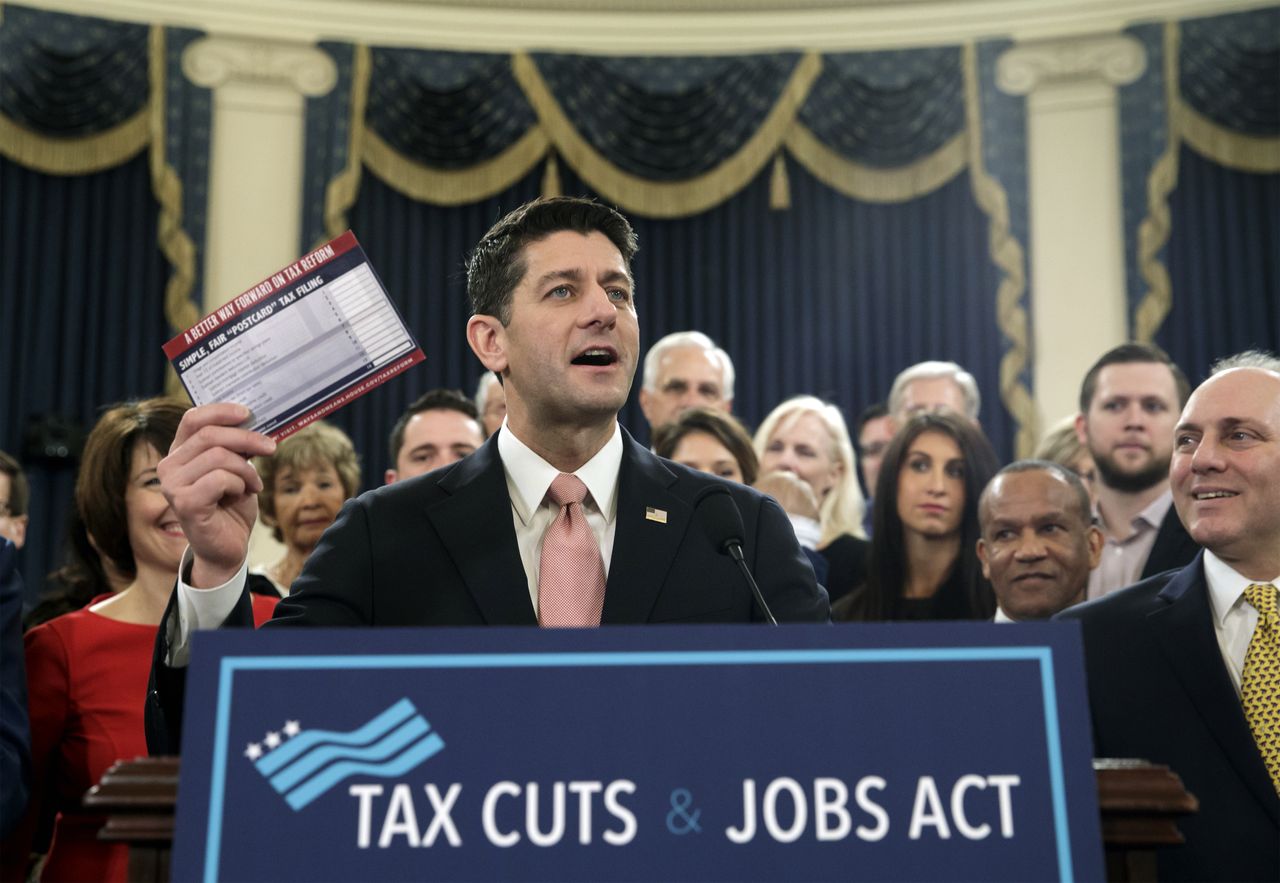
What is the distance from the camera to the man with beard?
3484 mm

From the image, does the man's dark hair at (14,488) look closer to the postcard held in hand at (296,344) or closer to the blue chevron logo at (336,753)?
the postcard held in hand at (296,344)

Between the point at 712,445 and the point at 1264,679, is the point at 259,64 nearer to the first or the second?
the point at 712,445

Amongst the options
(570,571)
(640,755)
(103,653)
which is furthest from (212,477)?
(103,653)

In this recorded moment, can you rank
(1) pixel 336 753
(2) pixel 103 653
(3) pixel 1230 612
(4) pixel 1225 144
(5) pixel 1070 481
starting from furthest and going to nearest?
1. (4) pixel 1225 144
2. (5) pixel 1070 481
3. (2) pixel 103 653
4. (3) pixel 1230 612
5. (1) pixel 336 753

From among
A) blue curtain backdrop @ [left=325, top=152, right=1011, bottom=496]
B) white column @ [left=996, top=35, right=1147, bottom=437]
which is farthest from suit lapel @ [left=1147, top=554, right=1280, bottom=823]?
blue curtain backdrop @ [left=325, top=152, right=1011, bottom=496]

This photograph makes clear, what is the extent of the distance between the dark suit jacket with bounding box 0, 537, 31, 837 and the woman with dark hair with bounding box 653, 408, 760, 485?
1.87m

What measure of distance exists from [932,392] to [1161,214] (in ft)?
11.3

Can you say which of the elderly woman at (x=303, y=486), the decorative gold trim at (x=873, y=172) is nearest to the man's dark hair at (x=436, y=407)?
the elderly woman at (x=303, y=486)

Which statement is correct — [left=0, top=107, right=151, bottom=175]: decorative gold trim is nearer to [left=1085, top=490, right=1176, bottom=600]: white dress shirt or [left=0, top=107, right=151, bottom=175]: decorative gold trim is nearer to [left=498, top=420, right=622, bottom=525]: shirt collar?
[left=1085, top=490, right=1176, bottom=600]: white dress shirt

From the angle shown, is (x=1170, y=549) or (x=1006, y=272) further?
(x=1006, y=272)

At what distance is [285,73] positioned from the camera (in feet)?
25.2

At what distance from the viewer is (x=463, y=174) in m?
7.85

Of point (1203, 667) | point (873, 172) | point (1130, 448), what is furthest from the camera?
point (873, 172)

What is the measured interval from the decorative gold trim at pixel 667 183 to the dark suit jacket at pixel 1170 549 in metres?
5.05
